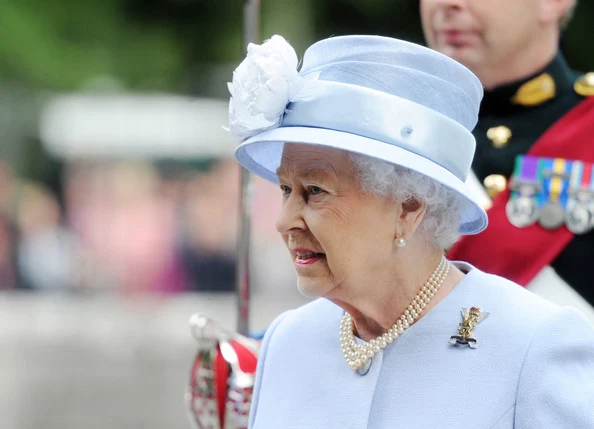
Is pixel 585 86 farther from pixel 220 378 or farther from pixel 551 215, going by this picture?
pixel 220 378

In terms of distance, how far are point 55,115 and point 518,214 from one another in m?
10.8

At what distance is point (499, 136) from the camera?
3391 millimetres

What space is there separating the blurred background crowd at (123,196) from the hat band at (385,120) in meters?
4.37

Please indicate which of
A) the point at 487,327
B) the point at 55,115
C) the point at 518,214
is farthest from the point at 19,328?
the point at 487,327

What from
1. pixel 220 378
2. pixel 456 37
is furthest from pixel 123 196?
pixel 456 37

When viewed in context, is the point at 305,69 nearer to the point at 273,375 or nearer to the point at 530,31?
the point at 273,375

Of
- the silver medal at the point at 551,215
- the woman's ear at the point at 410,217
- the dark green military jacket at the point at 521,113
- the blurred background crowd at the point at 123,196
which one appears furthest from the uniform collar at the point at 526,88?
the blurred background crowd at the point at 123,196

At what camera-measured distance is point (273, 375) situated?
2.75 m

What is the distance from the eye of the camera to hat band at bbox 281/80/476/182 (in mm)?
2410

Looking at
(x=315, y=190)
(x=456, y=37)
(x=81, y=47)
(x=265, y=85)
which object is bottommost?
(x=81, y=47)

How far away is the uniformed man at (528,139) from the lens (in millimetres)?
3250

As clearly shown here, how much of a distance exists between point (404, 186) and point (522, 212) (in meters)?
0.94

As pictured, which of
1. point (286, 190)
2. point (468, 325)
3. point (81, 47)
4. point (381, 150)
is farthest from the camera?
point (81, 47)

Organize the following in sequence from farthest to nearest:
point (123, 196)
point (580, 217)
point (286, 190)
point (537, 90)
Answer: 1. point (123, 196)
2. point (537, 90)
3. point (580, 217)
4. point (286, 190)
